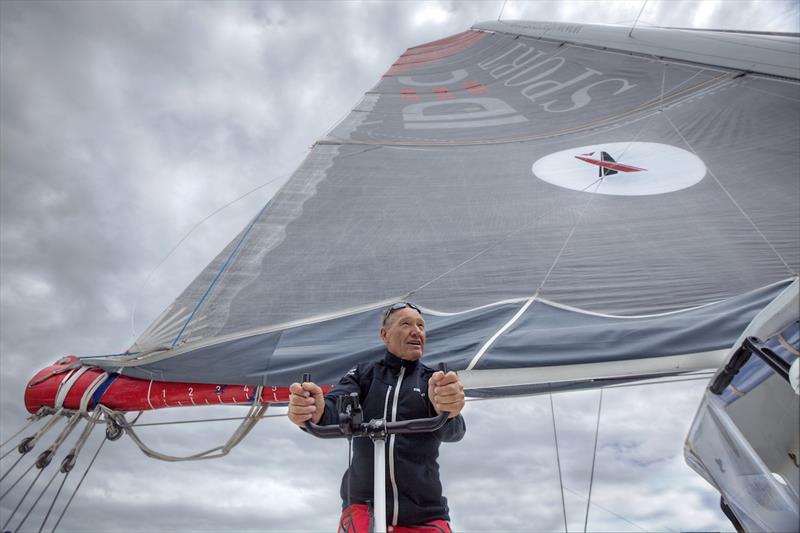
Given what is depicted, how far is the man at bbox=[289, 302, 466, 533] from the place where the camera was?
120cm

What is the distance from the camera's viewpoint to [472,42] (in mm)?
6613

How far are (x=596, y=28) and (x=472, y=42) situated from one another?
237 centimetres

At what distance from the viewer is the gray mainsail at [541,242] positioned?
5.53 ft

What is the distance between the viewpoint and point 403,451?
4.14 feet

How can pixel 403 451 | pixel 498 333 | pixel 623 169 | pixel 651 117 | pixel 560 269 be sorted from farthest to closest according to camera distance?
pixel 651 117
pixel 623 169
pixel 560 269
pixel 498 333
pixel 403 451

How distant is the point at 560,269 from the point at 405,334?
92 cm

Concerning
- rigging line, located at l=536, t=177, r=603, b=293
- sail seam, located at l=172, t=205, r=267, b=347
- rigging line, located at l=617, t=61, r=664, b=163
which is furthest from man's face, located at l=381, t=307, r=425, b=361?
rigging line, located at l=617, t=61, r=664, b=163

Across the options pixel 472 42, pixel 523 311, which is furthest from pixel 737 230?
pixel 472 42

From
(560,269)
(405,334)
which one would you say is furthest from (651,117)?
(405,334)

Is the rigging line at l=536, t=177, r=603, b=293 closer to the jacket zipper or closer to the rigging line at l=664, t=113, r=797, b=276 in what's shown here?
the rigging line at l=664, t=113, r=797, b=276

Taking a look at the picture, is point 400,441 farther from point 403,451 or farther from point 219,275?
point 219,275

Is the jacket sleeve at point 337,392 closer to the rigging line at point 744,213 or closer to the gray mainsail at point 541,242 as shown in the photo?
the gray mainsail at point 541,242

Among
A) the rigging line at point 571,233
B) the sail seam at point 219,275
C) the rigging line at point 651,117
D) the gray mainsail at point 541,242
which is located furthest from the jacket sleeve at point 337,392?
the rigging line at point 651,117

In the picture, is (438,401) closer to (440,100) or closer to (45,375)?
(45,375)
